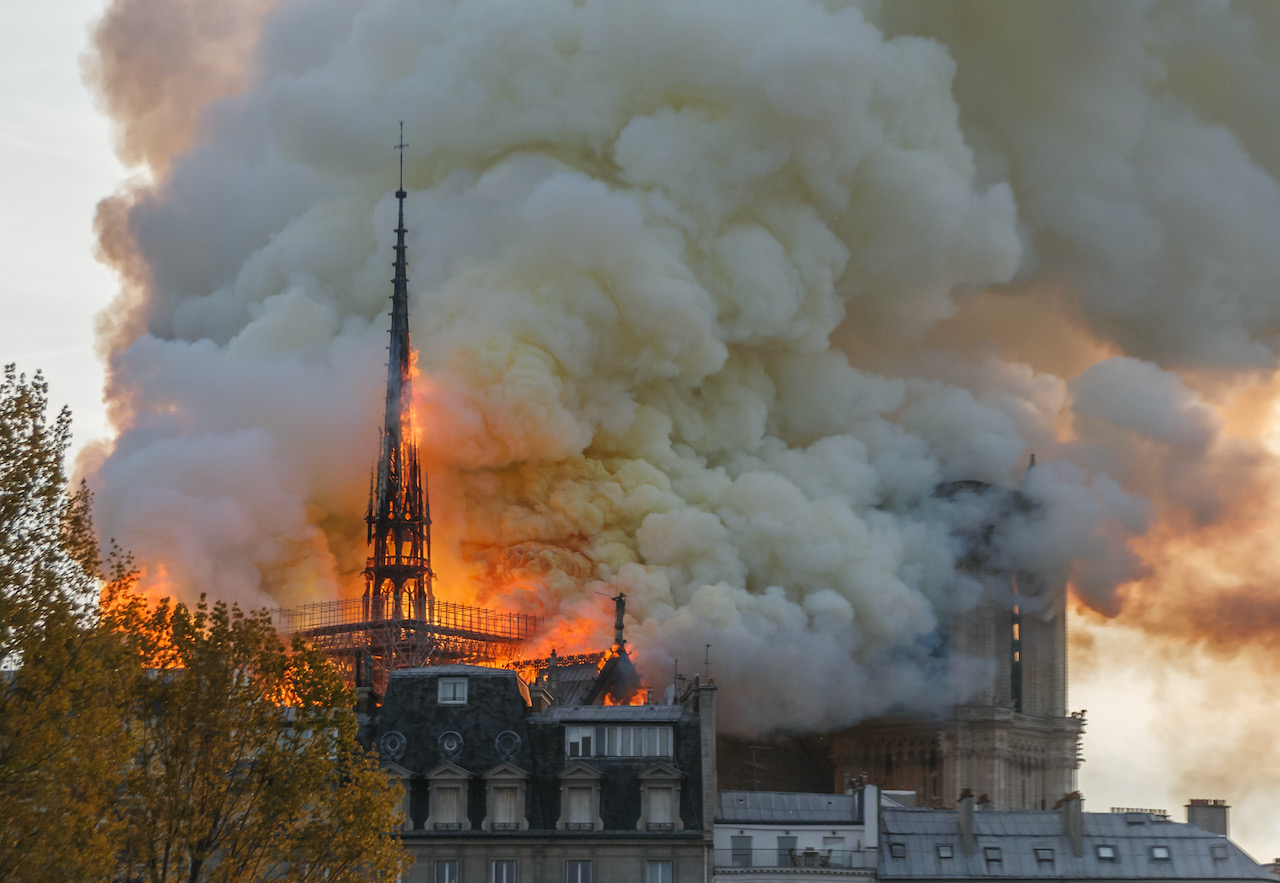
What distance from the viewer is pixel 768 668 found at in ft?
379

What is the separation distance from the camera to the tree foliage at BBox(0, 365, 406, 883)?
48.3 m

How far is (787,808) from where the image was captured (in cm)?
7712

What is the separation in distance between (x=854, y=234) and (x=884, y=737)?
72.8 ft

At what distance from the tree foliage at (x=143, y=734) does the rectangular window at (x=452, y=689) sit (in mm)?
13540

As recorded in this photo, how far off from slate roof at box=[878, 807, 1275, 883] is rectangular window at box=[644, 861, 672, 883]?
612 cm

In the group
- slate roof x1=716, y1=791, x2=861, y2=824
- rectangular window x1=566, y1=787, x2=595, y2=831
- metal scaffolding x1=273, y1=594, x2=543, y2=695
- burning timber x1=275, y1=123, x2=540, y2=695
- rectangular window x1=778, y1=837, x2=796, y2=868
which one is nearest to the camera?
rectangular window x1=566, y1=787, x2=595, y2=831

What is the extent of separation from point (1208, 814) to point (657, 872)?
59.5ft

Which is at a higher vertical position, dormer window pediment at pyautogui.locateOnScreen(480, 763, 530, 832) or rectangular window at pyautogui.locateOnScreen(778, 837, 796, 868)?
dormer window pediment at pyautogui.locateOnScreen(480, 763, 530, 832)

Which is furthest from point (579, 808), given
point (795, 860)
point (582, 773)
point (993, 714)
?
point (993, 714)

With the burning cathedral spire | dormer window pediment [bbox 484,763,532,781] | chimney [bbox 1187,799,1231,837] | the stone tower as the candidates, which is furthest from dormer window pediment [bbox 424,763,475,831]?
the stone tower

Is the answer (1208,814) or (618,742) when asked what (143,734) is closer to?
(618,742)

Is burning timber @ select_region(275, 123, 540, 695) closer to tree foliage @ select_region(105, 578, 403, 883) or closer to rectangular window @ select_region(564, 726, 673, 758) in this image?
rectangular window @ select_region(564, 726, 673, 758)

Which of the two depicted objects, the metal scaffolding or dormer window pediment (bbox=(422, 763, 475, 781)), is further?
the metal scaffolding

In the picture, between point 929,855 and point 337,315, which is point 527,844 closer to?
point 929,855
